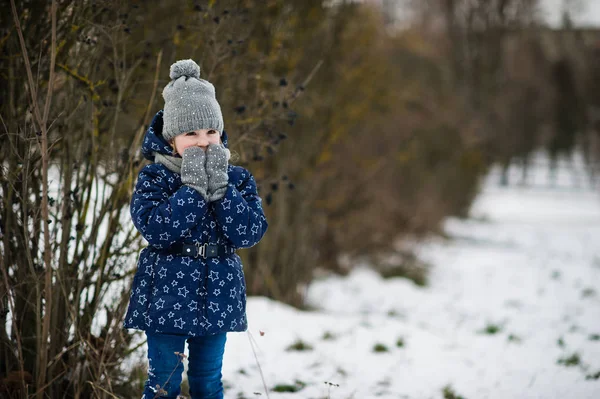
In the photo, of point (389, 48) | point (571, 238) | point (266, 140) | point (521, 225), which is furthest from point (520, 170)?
point (266, 140)

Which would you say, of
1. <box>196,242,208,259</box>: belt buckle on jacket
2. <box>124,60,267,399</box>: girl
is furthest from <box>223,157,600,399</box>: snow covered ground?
<box>196,242,208,259</box>: belt buckle on jacket

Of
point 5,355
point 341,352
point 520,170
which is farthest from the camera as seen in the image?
point 520,170

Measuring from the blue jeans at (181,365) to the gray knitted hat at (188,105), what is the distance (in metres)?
0.77

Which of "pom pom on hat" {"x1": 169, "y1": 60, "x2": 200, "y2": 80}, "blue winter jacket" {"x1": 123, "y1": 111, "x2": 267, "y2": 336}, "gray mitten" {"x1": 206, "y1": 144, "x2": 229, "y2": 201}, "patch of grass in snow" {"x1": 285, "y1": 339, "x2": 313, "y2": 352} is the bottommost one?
"patch of grass in snow" {"x1": 285, "y1": 339, "x2": 313, "y2": 352}

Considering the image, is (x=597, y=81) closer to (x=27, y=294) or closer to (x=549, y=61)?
(x=549, y=61)

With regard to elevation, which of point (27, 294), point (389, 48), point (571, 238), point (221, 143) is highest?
point (389, 48)

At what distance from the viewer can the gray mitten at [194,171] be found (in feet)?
6.78

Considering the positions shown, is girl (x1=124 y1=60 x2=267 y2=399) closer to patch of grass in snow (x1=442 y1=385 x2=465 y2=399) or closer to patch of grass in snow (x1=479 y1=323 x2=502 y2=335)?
patch of grass in snow (x1=442 y1=385 x2=465 y2=399)

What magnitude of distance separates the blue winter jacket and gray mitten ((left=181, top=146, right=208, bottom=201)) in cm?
2

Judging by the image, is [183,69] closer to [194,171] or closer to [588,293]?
[194,171]

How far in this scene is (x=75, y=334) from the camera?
255 cm

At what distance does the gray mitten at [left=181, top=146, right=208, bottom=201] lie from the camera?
6.78ft

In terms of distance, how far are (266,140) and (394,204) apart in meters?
6.78

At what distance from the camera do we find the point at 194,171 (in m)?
2.07
